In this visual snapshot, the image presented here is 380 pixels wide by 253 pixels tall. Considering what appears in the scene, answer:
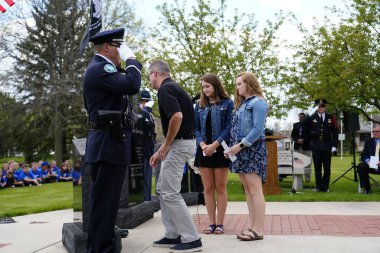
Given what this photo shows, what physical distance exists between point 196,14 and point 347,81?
19.6ft

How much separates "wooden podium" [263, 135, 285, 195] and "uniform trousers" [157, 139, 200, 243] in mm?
5816

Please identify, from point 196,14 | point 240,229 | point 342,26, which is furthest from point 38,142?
point 240,229

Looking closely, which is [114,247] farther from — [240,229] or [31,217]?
[31,217]

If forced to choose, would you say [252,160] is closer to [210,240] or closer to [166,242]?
[210,240]

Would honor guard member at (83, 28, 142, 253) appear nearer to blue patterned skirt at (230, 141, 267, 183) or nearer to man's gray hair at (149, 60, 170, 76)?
man's gray hair at (149, 60, 170, 76)

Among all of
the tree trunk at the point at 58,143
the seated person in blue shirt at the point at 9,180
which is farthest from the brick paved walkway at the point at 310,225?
the tree trunk at the point at 58,143

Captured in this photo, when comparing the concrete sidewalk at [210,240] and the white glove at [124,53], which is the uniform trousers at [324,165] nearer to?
the concrete sidewalk at [210,240]

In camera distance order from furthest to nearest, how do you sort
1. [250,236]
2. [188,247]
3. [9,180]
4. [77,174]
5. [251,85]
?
[9,180] < [251,85] < [250,236] < [77,174] < [188,247]

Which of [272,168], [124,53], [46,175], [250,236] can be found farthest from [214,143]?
[46,175]

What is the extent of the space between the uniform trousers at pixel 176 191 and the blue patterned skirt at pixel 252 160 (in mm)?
754

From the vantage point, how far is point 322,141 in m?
12.3

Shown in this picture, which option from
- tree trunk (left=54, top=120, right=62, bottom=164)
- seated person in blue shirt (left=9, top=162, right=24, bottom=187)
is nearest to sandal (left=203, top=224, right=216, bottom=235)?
seated person in blue shirt (left=9, top=162, right=24, bottom=187)

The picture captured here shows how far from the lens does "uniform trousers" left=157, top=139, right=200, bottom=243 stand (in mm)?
5613

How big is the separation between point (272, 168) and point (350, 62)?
390 centimetres
